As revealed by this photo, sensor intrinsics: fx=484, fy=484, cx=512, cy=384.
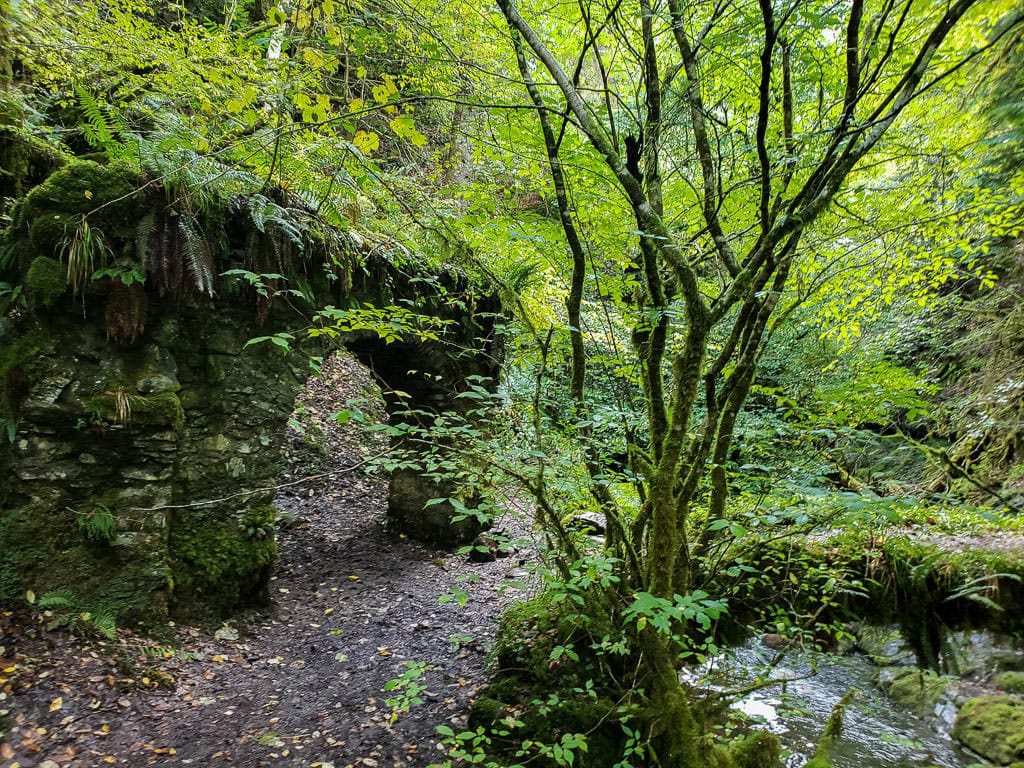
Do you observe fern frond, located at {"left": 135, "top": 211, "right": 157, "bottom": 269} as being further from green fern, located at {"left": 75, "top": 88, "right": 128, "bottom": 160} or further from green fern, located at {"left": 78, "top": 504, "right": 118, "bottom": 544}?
green fern, located at {"left": 78, "top": 504, "right": 118, "bottom": 544}

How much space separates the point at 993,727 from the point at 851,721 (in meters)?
0.94

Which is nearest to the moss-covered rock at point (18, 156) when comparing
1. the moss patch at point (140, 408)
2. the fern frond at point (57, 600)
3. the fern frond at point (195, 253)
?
the fern frond at point (195, 253)

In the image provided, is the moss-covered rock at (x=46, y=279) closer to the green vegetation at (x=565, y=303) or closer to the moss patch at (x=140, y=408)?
the green vegetation at (x=565, y=303)

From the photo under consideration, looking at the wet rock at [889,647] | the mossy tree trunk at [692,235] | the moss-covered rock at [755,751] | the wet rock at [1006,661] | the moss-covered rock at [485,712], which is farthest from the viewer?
the wet rock at [889,647]

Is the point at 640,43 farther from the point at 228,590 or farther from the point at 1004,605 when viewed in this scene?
the point at 1004,605

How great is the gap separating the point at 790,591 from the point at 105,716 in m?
4.35

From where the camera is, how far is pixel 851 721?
4.14 metres

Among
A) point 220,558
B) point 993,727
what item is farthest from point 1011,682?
point 220,558

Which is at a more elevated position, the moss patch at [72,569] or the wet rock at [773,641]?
the moss patch at [72,569]

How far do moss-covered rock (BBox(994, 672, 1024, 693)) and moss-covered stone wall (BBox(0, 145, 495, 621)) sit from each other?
5189mm

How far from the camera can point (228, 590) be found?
4184 mm

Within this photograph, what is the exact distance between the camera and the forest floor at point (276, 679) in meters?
2.77

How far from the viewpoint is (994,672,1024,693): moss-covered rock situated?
402cm

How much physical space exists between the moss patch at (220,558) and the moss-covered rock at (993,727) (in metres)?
5.98
